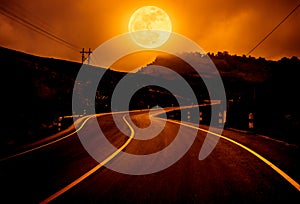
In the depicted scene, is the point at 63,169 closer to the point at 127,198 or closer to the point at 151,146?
the point at 127,198

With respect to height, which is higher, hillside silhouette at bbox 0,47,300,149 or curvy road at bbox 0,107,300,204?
hillside silhouette at bbox 0,47,300,149

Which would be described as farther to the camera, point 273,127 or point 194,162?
point 273,127

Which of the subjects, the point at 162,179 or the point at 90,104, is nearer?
the point at 162,179

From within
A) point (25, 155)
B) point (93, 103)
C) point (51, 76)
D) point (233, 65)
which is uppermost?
point (233, 65)

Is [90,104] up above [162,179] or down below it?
above

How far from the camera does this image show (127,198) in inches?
149

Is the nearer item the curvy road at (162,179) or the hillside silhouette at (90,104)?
the curvy road at (162,179)

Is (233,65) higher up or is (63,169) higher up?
(233,65)

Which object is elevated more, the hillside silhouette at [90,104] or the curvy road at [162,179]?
the hillside silhouette at [90,104]

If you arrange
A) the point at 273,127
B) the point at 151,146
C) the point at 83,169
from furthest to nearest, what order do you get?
the point at 273,127 < the point at 151,146 < the point at 83,169

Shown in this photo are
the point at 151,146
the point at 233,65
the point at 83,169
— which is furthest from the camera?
the point at 233,65

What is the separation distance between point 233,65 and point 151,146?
13455 centimetres

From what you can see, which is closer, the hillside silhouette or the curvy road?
the curvy road

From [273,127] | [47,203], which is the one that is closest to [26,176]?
[47,203]
